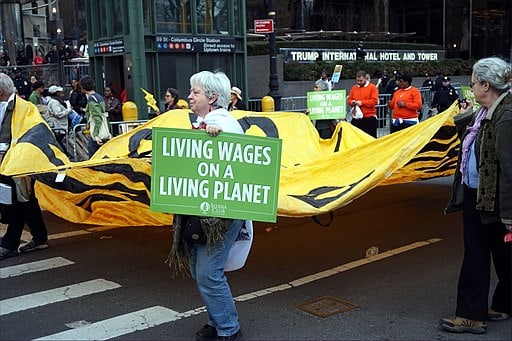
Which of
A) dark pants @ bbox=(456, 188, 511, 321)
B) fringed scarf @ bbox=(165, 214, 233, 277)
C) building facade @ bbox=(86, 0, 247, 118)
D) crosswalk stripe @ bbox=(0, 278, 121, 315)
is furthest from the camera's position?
building facade @ bbox=(86, 0, 247, 118)

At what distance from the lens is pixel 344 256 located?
6.50m

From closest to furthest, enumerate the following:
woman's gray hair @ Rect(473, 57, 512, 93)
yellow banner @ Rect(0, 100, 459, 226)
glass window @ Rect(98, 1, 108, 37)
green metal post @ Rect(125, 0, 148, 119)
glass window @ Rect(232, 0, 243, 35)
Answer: woman's gray hair @ Rect(473, 57, 512, 93), yellow banner @ Rect(0, 100, 459, 226), green metal post @ Rect(125, 0, 148, 119), glass window @ Rect(98, 1, 108, 37), glass window @ Rect(232, 0, 243, 35)

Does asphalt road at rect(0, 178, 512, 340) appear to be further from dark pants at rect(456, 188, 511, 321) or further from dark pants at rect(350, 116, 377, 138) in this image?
dark pants at rect(350, 116, 377, 138)

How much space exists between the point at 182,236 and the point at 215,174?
1.57 ft

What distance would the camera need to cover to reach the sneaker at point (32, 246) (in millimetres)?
6908

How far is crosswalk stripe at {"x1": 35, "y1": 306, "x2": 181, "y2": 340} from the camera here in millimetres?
4547

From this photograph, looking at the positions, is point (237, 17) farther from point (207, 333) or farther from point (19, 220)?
point (207, 333)

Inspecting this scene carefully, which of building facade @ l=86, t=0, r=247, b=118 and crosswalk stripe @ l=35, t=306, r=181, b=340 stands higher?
building facade @ l=86, t=0, r=247, b=118

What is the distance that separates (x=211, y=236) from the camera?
395 cm

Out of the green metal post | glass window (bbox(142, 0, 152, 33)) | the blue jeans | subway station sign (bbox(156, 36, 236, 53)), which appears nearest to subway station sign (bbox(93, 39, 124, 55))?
the green metal post

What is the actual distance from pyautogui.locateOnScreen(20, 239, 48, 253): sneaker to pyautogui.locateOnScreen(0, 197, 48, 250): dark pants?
0.10 meters

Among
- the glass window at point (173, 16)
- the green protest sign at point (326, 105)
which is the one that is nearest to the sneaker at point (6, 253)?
the green protest sign at point (326, 105)

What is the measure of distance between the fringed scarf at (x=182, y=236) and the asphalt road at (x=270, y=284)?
2.23 ft

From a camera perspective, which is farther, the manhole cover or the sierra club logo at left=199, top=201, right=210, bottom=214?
the manhole cover
